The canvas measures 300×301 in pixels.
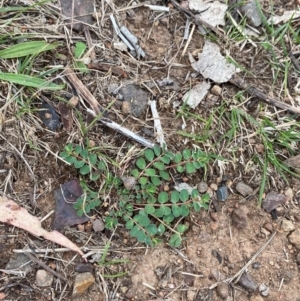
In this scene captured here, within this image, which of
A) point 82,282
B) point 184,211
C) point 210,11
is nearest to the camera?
point 82,282

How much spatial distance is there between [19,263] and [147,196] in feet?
2.44

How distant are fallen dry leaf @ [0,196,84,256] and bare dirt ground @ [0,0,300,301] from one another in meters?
0.03

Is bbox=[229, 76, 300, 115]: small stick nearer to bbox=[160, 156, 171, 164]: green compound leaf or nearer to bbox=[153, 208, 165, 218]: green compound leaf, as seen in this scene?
bbox=[160, 156, 171, 164]: green compound leaf

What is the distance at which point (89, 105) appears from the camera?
2.83 meters

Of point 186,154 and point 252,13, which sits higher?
point 252,13

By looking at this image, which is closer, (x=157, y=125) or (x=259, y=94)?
(x=157, y=125)

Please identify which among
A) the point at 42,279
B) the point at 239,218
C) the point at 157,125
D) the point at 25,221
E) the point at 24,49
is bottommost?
the point at 42,279

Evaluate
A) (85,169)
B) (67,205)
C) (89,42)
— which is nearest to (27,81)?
(89,42)

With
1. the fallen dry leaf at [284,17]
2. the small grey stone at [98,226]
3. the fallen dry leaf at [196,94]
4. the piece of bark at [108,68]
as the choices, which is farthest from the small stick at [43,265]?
the fallen dry leaf at [284,17]

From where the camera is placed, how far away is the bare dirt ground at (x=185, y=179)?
2.71 metres

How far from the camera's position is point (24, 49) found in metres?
2.79

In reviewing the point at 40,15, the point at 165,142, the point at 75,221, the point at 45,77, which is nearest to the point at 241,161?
the point at 165,142

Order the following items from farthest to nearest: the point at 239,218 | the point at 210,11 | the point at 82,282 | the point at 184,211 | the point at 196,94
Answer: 1. the point at 210,11
2. the point at 196,94
3. the point at 239,218
4. the point at 184,211
5. the point at 82,282

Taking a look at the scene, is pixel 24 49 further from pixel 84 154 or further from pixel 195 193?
pixel 195 193
